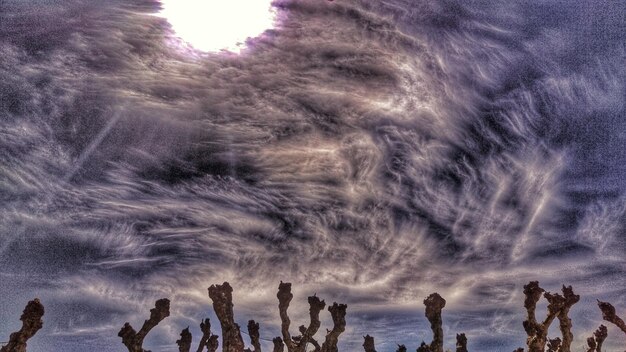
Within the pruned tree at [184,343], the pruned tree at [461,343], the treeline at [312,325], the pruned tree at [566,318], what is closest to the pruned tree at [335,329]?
the treeline at [312,325]

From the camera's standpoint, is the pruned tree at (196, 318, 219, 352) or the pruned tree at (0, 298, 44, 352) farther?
the pruned tree at (196, 318, 219, 352)

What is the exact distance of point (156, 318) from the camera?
67.7ft

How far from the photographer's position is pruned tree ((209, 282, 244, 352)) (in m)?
19.7

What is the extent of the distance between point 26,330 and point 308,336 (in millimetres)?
14734

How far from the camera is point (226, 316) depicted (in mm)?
20625

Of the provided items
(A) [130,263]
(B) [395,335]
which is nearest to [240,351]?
(A) [130,263]

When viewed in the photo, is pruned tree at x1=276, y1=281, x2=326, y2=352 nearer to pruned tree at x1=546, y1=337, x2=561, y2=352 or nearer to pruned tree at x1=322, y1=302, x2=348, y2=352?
pruned tree at x1=322, y1=302, x2=348, y2=352

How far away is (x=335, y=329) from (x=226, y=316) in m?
6.94

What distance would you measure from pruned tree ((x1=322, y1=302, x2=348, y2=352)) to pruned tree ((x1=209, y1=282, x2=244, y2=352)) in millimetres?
5291

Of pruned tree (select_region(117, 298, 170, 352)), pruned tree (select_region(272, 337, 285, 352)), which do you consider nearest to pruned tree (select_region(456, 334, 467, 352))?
pruned tree (select_region(272, 337, 285, 352))

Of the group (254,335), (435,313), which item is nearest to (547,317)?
(435,313)

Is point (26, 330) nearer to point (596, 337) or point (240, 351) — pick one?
point (240, 351)

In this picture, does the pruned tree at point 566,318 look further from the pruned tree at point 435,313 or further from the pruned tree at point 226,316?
the pruned tree at point 226,316

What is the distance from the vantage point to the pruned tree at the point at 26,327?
1595 centimetres
